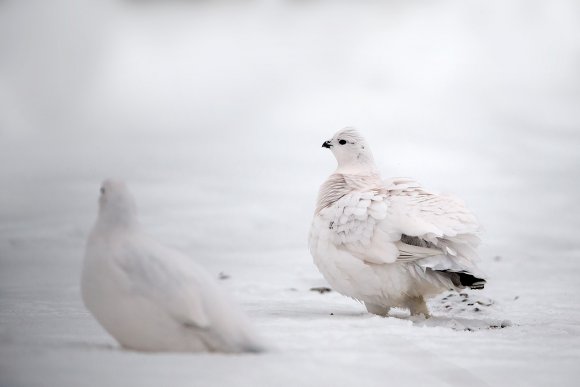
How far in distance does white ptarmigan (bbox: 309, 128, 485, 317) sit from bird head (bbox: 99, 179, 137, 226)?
6.41 ft

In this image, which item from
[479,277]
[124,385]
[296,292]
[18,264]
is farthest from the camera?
[18,264]

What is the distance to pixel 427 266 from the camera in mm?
4531

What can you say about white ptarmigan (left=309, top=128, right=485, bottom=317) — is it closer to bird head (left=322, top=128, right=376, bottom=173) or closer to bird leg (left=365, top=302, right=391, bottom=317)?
bird leg (left=365, top=302, right=391, bottom=317)

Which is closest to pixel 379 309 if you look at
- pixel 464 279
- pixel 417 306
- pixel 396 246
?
pixel 417 306

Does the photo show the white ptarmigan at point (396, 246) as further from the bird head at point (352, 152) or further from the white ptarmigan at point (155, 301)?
the white ptarmigan at point (155, 301)

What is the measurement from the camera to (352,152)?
5.68m

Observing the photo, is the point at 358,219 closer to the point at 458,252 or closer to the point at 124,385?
the point at 458,252

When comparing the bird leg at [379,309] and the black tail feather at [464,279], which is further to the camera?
the bird leg at [379,309]

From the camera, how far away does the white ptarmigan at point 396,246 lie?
461 cm

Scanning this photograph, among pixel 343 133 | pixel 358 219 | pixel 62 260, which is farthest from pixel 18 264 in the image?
pixel 358 219

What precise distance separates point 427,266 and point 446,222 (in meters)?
0.33

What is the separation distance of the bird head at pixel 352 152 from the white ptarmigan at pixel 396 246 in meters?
0.50

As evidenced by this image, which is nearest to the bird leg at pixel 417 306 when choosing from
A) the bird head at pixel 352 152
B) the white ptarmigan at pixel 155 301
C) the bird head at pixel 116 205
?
the bird head at pixel 352 152

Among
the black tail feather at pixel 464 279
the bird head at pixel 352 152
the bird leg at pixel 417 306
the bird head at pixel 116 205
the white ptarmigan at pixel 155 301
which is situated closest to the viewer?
the white ptarmigan at pixel 155 301
